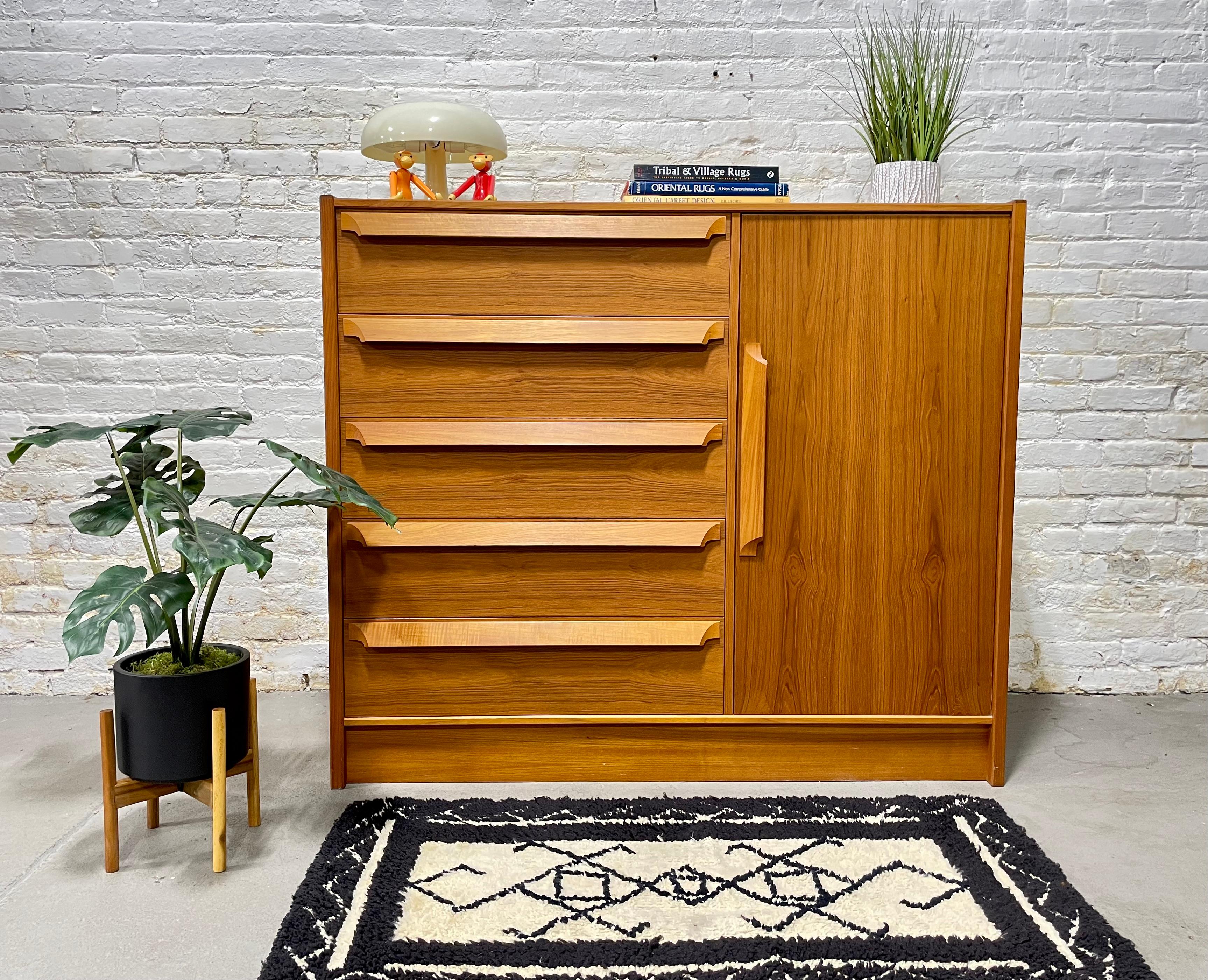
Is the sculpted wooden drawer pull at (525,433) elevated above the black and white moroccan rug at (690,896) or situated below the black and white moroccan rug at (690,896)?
above

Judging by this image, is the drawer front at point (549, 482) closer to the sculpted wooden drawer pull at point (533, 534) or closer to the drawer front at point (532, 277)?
the sculpted wooden drawer pull at point (533, 534)

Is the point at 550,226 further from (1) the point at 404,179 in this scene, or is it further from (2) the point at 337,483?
(2) the point at 337,483

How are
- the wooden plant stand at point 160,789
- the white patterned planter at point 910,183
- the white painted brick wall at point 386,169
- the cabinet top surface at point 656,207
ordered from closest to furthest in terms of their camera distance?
1. the wooden plant stand at point 160,789
2. the cabinet top surface at point 656,207
3. the white patterned planter at point 910,183
4. the white painted brick wall at point 386,169

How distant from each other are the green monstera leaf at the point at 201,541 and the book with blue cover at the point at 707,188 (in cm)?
109

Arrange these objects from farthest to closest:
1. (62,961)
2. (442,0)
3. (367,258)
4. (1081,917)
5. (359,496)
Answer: (442,0)
(367,258)
(359,496)
(1081,917)
(62,961)

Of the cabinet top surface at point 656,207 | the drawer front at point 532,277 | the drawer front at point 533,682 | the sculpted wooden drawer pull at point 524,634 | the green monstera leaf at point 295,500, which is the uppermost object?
the cabinet top surface at point 656,207

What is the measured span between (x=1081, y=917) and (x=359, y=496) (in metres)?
1.40

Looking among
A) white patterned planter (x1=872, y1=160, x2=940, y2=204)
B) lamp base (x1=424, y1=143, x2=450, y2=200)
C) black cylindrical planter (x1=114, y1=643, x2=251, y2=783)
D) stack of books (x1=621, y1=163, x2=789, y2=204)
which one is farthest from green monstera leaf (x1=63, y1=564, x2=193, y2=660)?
white patterned planter (x1=872, y1=160, x2=940, y2=204)

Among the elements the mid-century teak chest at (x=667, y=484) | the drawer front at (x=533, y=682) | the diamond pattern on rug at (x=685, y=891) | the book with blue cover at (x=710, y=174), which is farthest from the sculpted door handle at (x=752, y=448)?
the diamond pattern on rug at (x=685, y=891)

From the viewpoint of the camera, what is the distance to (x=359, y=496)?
1758mm

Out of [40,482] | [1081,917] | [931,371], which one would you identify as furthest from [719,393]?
[40,482]

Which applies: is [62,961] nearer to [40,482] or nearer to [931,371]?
[40,482]

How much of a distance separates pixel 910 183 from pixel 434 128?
3.32ft

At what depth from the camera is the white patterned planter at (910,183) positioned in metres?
2.00
